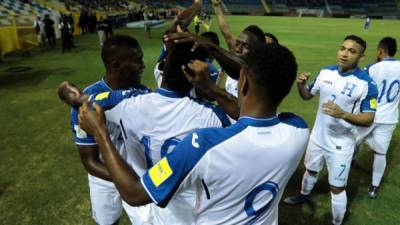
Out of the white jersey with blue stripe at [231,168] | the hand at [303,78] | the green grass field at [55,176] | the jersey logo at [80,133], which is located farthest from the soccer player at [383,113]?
the jersey logo at [80,133]

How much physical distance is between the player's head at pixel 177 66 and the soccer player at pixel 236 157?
0.54 m

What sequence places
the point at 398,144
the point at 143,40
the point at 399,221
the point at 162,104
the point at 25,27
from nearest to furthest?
the point at 162,104 < the point at 399,221 < the point at 398,144 < the point at 25,27 < the point at 143,40

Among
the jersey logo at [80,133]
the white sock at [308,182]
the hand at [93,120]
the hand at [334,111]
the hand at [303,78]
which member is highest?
the hand at [93,120]

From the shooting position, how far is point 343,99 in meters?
4.41

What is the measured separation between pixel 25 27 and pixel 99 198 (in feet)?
69.6

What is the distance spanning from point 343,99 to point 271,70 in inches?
118

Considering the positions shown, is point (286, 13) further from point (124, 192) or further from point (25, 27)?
point (124, 192)

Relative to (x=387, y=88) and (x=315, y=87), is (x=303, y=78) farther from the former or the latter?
(x=387, y=88)

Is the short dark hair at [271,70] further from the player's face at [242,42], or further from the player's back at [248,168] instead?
the player's face at [242,42]

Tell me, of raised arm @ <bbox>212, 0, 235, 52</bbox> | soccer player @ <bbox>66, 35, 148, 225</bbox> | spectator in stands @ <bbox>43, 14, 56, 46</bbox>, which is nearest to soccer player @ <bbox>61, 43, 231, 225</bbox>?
soccer player @ <bbox>66, 35, 148, 225</bbox>

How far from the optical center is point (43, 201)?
5418mm

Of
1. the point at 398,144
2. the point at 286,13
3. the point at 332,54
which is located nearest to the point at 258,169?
the point at 398,144

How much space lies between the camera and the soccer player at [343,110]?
430 cm

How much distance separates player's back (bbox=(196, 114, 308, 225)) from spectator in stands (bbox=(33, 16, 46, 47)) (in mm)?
22449
